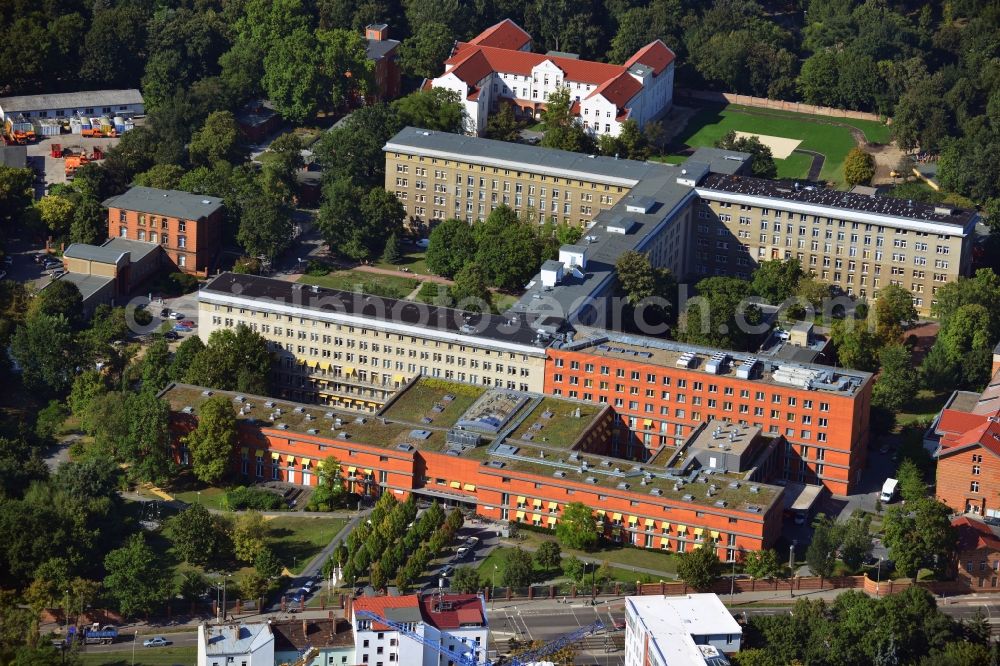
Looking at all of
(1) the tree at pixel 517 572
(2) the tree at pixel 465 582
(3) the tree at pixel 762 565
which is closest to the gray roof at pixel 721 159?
(3) the tree at pixel 762 565

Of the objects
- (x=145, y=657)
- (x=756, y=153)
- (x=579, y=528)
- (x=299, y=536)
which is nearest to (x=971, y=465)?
(x=579, y=528)

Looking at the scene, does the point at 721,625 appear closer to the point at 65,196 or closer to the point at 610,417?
the point at 610,417

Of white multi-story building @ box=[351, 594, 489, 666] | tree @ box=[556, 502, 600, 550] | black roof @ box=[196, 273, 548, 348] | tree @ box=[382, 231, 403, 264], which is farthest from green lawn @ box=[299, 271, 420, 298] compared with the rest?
white multi-story building @ box=[351, 594, 489, 666]

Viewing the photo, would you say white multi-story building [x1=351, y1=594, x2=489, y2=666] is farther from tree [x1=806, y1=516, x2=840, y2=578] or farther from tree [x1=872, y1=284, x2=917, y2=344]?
tree [x1=872, y1=284, x2=917, y2=344]

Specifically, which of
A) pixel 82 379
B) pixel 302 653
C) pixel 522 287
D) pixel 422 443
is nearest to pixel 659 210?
pixel 522 287

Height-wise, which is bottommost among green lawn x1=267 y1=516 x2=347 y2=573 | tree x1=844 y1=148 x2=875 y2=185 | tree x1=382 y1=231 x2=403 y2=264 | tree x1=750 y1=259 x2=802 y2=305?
green lawn x1=267 y1=516 x2=347 y2=573
